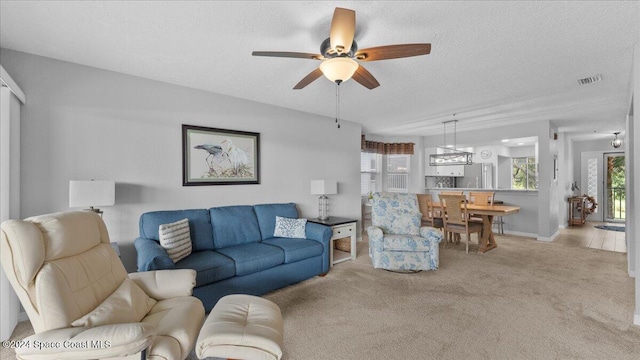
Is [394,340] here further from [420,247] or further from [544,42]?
[544,42]

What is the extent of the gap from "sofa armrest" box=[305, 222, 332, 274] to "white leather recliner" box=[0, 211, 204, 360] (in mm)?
1869

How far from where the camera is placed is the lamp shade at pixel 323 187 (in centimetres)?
418

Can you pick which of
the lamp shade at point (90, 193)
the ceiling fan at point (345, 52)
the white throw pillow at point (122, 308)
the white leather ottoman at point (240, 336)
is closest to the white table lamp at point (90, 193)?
the lamp shade at point (90, 193)

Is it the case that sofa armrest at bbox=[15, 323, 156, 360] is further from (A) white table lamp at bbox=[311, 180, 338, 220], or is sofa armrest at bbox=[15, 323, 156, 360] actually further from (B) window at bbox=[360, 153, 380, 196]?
(B) window at bbox=[360, 153, 380, 196]

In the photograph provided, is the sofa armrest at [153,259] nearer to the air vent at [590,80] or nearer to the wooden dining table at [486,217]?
the wooden dining table at [486,217]

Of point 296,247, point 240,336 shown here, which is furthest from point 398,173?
point 240,336

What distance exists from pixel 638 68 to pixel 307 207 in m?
3.84

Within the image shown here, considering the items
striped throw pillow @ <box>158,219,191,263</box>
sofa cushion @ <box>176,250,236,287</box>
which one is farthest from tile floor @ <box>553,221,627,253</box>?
striped throw pillow @ <box>158,219,191,263</box>

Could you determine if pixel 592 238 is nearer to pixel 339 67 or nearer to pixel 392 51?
pixel 392 51

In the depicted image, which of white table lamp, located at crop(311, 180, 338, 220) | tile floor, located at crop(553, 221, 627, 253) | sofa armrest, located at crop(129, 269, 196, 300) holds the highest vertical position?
white table lamp, located at crop(311, 180, 338, 220)

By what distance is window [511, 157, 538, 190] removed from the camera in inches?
329

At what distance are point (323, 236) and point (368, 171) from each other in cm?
349

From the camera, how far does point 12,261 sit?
1.33 metres

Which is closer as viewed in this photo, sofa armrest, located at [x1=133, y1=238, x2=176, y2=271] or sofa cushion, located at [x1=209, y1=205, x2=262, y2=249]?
sofa armrest, located at [x1=133, y1=238, x2=176, y2=271]
